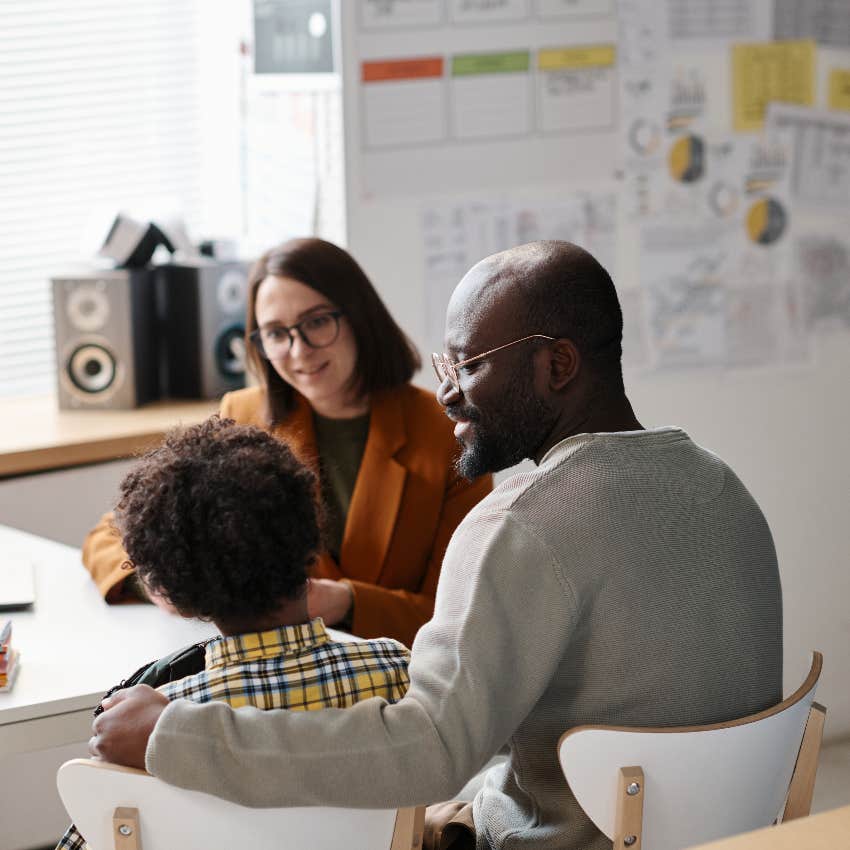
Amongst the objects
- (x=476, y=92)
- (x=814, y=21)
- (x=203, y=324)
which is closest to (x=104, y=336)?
→ (x=203, y=324)

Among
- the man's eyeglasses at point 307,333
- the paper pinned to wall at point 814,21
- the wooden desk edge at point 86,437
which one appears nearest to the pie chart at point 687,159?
the paper pinned to wall at point 814,21

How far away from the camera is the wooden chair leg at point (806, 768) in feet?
4.85

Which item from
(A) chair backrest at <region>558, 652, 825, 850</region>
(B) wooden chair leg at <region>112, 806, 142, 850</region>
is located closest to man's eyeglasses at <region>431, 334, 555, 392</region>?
(A) chair backrest at <region>558, 652, 825, 850</region>

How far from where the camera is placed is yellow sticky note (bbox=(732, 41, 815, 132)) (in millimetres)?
3129

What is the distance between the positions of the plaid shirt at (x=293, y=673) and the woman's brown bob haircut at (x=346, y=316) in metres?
0.94

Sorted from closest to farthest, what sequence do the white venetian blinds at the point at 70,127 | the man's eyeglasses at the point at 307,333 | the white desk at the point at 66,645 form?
the white desk at the point at 66,645, the man's eyeglasses at the point at 307,333, the white venetian blinds at the point at 70,127

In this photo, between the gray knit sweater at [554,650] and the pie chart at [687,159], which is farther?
the pie chart at [687,159]

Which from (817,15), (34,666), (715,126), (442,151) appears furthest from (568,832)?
(817,15)

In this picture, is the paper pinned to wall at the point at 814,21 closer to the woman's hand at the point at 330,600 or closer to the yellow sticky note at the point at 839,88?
the yellow sticky note at the point at 839,88

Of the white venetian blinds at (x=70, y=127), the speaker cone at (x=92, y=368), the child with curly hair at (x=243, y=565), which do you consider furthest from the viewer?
the white venetian blinds at (x=70, y=127)

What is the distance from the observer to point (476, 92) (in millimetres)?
2889

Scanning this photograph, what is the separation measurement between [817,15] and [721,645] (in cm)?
229

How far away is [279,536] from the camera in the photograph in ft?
4.54

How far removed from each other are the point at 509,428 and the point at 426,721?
36 cm
